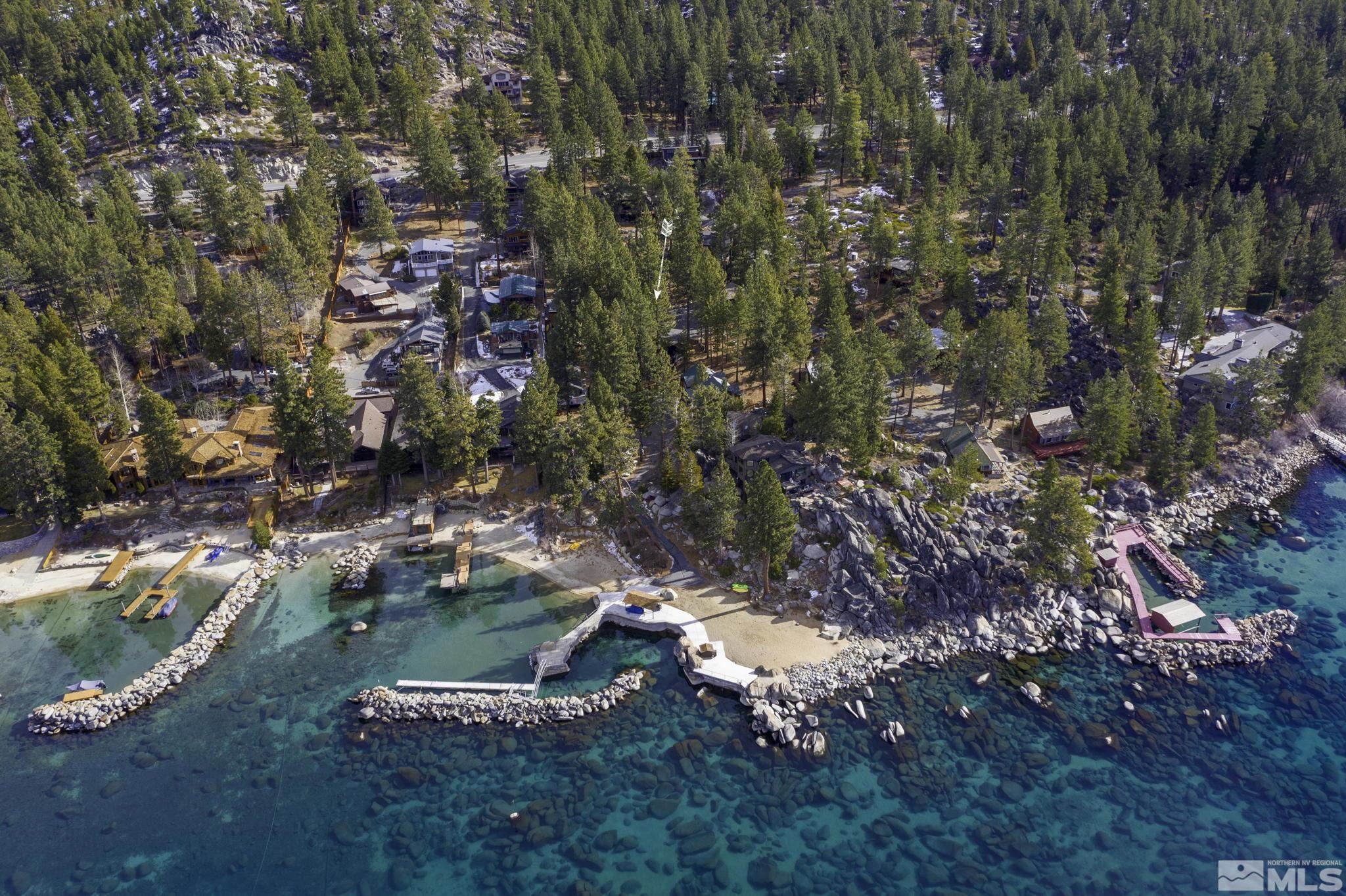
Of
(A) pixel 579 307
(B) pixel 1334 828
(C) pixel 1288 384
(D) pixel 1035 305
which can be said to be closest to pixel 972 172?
(D) pixel 1035 305

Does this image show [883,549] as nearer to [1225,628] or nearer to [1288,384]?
[1225,628]

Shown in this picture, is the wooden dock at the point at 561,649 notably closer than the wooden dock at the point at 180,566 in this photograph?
Yes

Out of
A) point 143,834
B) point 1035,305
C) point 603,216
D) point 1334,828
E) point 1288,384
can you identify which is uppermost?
point 603,216

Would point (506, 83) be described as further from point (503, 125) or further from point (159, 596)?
point (159, 596)

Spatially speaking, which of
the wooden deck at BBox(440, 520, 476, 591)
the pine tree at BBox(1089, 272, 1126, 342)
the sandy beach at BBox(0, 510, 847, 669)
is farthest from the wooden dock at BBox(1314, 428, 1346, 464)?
the wooden deck at BBox(440, 520, 476, 591)

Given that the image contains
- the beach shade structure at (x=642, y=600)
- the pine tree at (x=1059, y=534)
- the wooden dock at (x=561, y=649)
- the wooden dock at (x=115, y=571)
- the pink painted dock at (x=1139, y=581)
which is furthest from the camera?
the wooden dock at (x=115, y=571)

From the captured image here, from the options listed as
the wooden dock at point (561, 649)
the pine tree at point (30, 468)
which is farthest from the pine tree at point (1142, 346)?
the pine tree at point (30, 468)

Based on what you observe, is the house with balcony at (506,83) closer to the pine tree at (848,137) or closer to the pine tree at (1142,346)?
the pine tree at (848,137)
